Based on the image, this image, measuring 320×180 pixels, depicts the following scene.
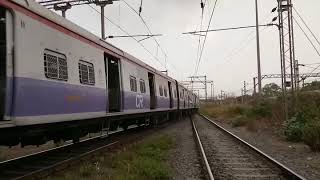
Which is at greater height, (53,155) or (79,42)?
(79,42)

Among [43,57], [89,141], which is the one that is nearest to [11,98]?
[43,57]

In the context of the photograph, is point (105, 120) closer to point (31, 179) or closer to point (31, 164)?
point (31, 164)

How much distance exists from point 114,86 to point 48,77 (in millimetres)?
6901

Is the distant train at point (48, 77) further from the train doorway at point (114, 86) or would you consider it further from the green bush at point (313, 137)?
the green bush at point (313, 137)

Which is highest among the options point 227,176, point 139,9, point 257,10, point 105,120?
point 257,10

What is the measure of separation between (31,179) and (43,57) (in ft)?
8.01

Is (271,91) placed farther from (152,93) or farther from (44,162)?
(44,162)

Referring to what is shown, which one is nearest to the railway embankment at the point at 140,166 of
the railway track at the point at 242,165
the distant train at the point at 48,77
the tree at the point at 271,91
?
the railway track at the point at 242,165

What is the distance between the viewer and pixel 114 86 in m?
16.1

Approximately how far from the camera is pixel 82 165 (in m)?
10.4

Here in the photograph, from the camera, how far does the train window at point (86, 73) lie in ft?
37.5

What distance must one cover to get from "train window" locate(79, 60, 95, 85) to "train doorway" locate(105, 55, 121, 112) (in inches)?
122

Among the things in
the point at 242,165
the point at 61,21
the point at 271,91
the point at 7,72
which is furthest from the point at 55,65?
the point at 271,91

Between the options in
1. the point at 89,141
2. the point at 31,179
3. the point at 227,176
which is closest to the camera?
the point at 31,179
